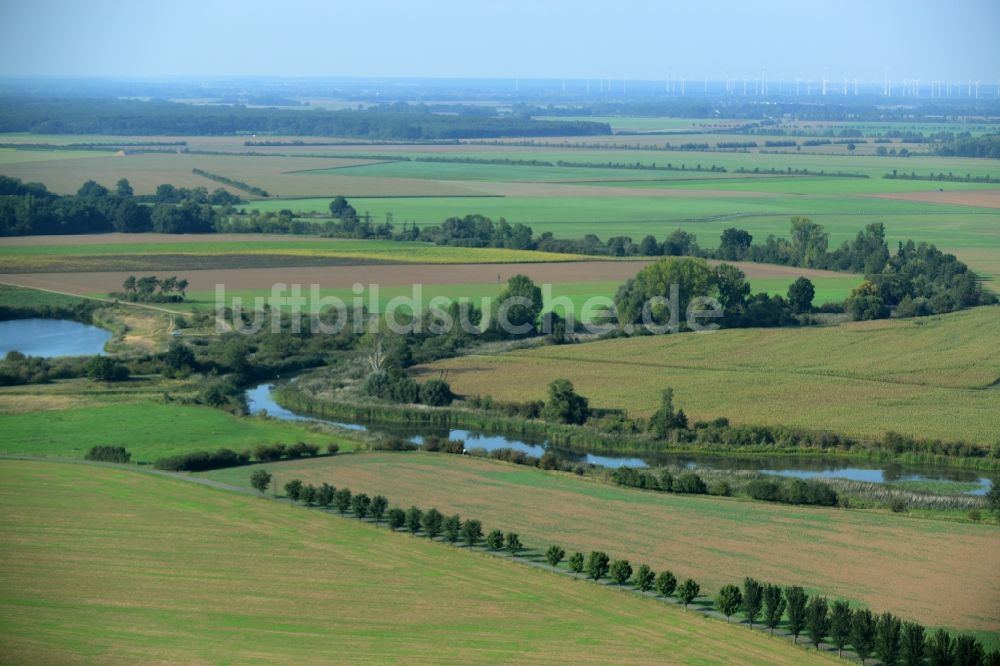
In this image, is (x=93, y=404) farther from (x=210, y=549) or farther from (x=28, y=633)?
(x=28, y=633)

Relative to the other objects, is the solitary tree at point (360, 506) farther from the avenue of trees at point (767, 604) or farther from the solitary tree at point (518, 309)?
the solitary tree at point (518, 309)

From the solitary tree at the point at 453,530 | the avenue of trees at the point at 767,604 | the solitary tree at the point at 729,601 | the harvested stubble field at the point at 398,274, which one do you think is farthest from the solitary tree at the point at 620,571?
the harvested stubble field at the point at 398,274

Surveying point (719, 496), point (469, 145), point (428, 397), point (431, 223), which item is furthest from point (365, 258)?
point (469, 145)

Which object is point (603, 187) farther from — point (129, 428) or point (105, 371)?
point (129, 428)

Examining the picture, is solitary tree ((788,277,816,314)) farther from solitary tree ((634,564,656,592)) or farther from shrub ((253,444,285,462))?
solitary tree ((634,564,656,592))

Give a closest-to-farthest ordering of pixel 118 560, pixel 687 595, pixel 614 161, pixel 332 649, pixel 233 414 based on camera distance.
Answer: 1. pixel 332 649
2. pixel 687 595
3. pixel 118 560
4. pixel 233 414
5. pixel 614 161

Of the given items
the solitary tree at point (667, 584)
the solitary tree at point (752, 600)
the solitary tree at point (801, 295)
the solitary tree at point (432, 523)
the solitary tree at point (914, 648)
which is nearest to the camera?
the solitary tree at point (914, 648)
